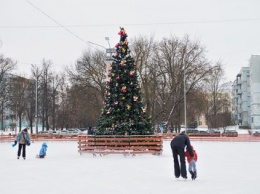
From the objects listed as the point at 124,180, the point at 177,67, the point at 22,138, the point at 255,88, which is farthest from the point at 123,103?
the point at 255,88

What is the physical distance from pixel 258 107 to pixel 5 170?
201 ft

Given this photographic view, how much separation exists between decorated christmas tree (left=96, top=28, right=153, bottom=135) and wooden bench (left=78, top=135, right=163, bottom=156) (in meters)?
1.14

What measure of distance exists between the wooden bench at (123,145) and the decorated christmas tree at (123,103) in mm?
1137

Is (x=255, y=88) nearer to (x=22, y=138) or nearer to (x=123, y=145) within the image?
(x=123, y=145)

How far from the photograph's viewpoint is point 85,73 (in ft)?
170

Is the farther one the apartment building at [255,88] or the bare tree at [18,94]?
the apartment building at [255,88]

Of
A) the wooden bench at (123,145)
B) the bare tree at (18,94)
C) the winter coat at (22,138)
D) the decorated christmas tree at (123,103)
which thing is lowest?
the wooden bench at (123,145)

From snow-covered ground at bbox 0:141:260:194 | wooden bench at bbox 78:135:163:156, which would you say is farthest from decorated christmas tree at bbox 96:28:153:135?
snow-covered ground at bbox 0:141:260:194

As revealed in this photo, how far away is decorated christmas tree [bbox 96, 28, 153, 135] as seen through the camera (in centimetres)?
2373

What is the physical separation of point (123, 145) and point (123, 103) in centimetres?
295

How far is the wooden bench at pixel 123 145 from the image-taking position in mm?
21828

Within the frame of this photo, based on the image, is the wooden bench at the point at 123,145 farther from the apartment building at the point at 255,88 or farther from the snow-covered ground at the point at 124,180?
the apartment building at the point at 255,88

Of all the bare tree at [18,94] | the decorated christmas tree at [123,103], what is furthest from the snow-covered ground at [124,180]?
the bare tree at [18,94]

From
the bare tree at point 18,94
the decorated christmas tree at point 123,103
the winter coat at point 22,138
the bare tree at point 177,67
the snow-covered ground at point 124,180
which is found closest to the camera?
the snow-covered ground at point 124,180
